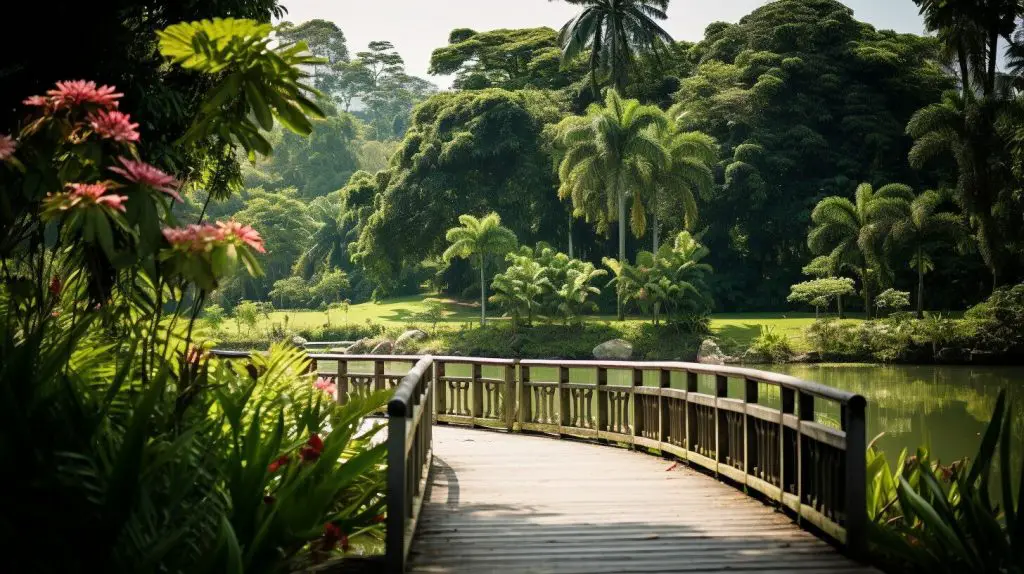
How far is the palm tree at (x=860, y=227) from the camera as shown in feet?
128

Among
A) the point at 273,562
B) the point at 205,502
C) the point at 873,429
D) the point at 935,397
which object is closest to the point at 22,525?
the point at 205,502

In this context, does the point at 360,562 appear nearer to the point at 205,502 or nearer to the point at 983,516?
the point at 205,502

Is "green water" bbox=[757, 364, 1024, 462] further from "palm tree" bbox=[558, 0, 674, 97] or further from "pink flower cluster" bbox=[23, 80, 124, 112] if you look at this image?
"palm tree" bbox=[558, 0, 674, 97]

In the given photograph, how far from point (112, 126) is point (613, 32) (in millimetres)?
44545

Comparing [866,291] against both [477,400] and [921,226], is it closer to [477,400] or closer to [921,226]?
[921,226]

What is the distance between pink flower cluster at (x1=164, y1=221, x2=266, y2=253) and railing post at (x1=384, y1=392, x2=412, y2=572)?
1.04 meters

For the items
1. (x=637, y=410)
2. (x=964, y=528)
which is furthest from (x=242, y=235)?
(x=637, y=410)

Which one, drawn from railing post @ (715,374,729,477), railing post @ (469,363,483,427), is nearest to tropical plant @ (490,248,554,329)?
railing post @ (469,363,483,427)

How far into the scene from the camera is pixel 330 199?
75000mm

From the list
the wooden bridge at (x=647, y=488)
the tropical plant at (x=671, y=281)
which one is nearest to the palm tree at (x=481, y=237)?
the tropical plant at (x=671, y=281)

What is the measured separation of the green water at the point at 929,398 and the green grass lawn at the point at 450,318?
196 inches

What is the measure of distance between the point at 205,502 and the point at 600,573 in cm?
193

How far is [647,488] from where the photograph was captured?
7734mm

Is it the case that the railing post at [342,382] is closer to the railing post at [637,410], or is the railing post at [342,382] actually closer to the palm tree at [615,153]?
the railing post at [637,410]
